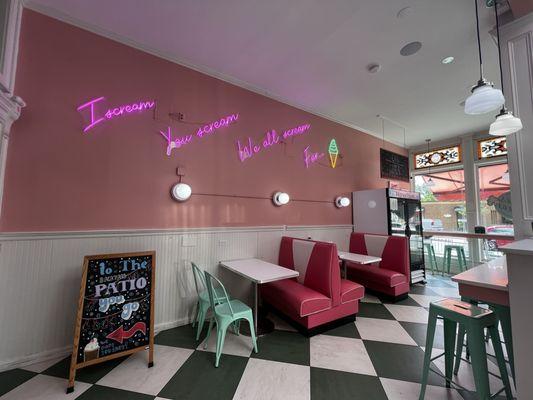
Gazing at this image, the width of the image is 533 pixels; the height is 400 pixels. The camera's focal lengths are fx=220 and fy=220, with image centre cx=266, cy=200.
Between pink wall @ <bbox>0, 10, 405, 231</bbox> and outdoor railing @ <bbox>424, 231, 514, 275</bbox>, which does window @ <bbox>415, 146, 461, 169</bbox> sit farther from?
pink wall @ <bbox>0, 10, 405, 231</bbox>

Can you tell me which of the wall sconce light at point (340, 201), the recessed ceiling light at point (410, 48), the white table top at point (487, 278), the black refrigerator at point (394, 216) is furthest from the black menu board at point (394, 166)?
the white table top at point (487, 278)

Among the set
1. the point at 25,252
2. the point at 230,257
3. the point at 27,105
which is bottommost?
the point at 230,257

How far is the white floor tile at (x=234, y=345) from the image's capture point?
212 cm

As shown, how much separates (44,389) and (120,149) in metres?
2.10

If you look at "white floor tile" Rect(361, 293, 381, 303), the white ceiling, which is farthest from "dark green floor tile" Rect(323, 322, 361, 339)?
the white ceiling

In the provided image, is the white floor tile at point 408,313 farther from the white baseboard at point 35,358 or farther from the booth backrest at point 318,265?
the white baseboard at point 35,358

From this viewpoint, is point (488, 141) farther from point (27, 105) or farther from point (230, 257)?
point (27, 105)

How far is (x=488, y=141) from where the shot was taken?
486 cm

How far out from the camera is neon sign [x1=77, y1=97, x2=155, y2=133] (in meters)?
2.27

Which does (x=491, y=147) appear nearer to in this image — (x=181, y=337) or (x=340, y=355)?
(x=340, y=355)

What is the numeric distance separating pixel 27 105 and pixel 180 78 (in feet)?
4.93

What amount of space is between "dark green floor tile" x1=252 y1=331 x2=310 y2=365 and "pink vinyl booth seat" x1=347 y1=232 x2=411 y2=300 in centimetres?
172

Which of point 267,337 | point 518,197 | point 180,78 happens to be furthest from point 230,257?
point 518,197

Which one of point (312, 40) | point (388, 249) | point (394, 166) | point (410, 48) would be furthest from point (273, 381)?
point (394, 166)
